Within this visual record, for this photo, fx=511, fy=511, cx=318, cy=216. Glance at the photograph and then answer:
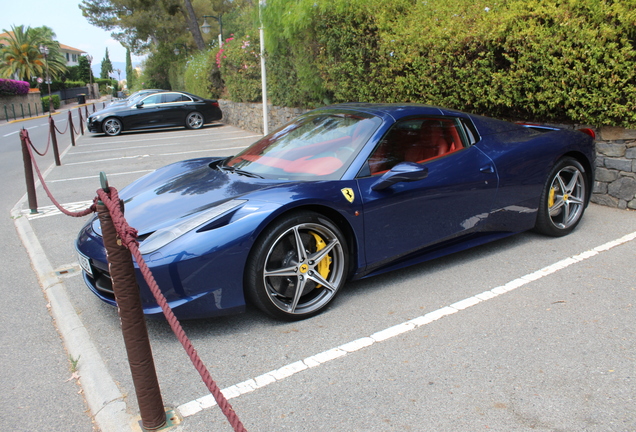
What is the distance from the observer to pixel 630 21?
16.1 feet

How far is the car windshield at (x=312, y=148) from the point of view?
142 inches

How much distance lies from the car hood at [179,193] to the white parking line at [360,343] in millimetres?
1102

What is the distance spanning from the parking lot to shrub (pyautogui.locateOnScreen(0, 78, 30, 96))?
37873 mm

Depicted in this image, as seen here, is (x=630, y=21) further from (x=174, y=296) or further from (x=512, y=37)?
(x=174, y=296)

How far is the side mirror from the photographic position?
340 centimetres

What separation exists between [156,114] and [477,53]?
14205 millimetres

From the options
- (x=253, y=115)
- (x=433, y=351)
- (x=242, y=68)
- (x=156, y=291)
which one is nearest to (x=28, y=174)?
(x=156, y=291)

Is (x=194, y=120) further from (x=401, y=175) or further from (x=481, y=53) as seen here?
(x=401, y=175)

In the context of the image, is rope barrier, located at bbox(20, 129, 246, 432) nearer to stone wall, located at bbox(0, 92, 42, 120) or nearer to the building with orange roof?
stone wall, located at bbox(0, 92, 42, 120)

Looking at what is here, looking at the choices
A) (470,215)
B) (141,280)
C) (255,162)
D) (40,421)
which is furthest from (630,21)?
(40,421)

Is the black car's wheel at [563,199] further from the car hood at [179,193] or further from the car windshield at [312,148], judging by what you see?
the car hood at [179,193]

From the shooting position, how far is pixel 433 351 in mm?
2854

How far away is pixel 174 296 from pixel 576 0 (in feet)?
16.7

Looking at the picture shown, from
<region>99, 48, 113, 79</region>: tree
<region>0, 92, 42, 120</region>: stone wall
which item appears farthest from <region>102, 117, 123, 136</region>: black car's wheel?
<region>99, 48, 113, 79</region>: tree
